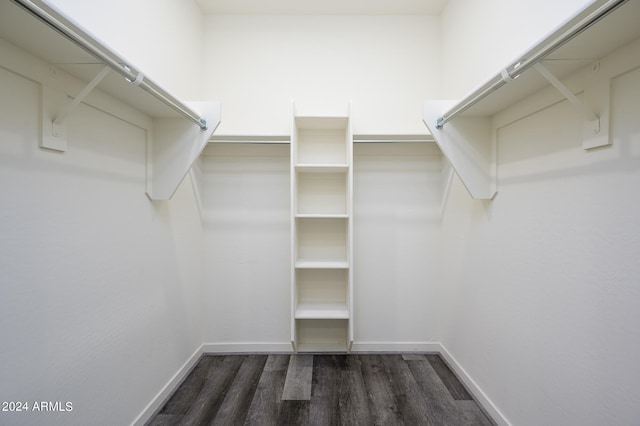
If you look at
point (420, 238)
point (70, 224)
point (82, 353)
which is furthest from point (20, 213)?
point (420, 238)

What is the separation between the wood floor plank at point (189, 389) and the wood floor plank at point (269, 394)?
0.39 m

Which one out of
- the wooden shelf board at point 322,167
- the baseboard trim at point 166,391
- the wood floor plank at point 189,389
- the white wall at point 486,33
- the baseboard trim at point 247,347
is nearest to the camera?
the white wall at point 486,33

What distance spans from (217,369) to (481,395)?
5.78ft

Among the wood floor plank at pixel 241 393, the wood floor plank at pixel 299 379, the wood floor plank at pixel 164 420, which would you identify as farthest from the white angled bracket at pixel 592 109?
the wood floor plank at pixel 164 420

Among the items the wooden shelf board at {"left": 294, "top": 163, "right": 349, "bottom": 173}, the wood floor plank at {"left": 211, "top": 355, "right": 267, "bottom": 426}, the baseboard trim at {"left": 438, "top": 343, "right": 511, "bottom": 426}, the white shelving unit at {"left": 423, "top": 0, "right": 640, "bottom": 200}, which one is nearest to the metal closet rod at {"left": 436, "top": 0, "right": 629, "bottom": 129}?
the white shelving unit at {"left": 423, "top": 0, "right": 640, "bottom": 200}

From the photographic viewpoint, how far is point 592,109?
39.3 inches

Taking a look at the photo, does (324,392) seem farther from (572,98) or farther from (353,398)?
(572,98)

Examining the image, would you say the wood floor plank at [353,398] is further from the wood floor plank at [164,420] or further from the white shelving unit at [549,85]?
the white shelving unit at [549,85]

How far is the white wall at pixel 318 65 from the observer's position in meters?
2.22

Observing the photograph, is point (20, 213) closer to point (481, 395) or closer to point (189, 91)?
point (189, 91)

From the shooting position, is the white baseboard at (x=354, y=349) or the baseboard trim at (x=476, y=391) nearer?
the baseboard trim at (x=476, y=391)

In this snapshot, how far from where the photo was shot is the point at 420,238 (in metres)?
2.23

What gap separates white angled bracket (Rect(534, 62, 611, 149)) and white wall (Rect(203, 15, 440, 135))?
127 centimetres

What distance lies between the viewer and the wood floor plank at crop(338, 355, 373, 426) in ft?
5.01
